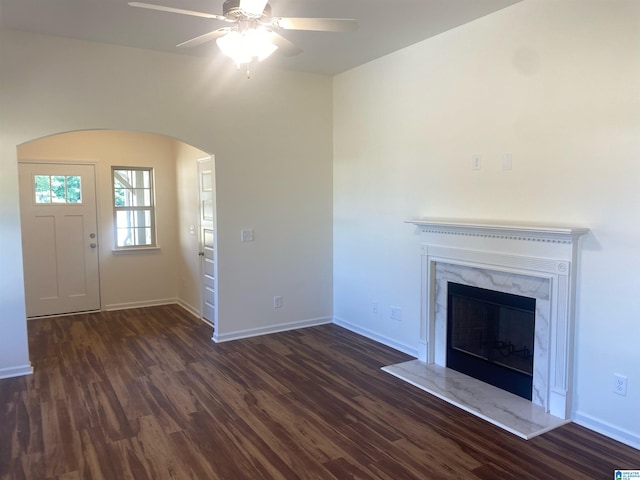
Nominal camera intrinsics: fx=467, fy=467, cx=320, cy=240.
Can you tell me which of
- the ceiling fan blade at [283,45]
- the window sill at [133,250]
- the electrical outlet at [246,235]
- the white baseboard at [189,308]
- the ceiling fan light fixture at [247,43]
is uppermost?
the ceiling fan blade at [283,45]

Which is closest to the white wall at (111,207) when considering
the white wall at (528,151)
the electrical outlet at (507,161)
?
the white wall at (528,151)

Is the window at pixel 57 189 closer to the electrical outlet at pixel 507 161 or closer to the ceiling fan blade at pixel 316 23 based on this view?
the ceiling fan blade at pixel 316 23

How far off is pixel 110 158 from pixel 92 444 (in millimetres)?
4271

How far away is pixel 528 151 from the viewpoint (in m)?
3.37

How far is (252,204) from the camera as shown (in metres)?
5.06

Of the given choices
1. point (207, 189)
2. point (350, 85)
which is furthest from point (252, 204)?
point (350, 85)

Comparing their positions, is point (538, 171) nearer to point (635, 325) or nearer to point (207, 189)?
point (635, 325)

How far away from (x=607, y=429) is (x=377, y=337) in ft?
7.67

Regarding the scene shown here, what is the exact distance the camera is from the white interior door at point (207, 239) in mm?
5395

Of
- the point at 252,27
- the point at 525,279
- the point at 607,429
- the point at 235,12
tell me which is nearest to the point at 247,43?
the point at 252,27

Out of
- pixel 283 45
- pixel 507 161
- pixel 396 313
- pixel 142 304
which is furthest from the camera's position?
pixel 142 304

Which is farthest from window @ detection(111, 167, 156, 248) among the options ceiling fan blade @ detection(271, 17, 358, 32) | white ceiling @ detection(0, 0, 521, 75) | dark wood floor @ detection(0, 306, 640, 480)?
ceiling fan blade @ detection(271, 17, 358, 32)

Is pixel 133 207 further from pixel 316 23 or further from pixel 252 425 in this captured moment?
pixel 316 23

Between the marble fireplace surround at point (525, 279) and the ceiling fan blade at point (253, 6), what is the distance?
2.16 meters
